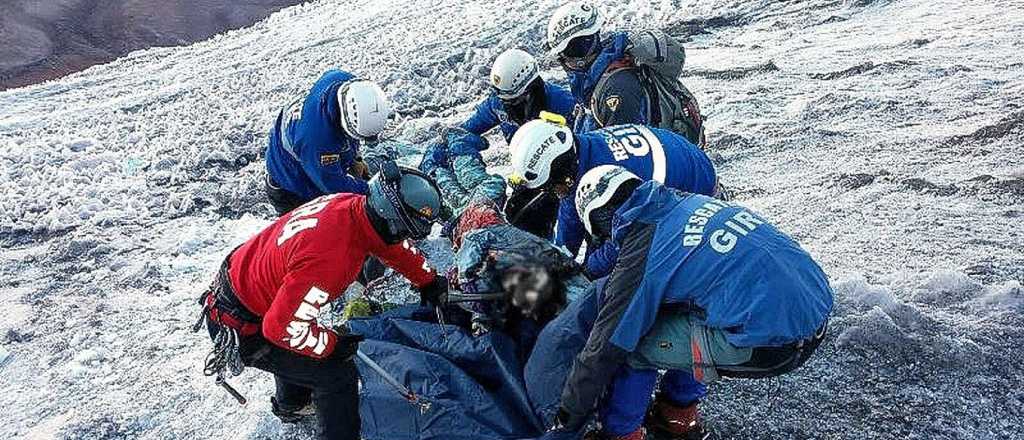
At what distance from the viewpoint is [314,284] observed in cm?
290

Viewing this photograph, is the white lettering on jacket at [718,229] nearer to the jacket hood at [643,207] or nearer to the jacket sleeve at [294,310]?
the jacket hood at [643,207]

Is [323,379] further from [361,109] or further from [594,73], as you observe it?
[594,73]

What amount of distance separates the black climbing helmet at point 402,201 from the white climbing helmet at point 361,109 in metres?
1.40

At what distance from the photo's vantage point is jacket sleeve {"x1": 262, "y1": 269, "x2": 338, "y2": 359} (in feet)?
9.43

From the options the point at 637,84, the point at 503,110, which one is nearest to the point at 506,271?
the point at 637,84

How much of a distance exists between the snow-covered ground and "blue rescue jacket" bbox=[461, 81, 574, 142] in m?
1.55

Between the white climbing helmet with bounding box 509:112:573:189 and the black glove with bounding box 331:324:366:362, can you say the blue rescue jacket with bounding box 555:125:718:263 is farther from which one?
the black glove with bounding box 331:324:366:362

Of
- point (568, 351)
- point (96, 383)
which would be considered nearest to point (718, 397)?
point (568, 351)

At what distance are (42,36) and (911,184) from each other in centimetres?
1437

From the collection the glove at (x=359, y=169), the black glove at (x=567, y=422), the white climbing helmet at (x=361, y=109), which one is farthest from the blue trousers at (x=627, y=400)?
the glove at (x=359, y=169)

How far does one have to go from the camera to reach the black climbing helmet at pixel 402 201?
9.84 ft

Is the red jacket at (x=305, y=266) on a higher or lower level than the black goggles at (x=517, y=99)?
higher

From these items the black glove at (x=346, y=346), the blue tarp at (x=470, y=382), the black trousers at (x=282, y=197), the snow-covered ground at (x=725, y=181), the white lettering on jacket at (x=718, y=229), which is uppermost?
the white lettering on jacket at (x=718, y=229)

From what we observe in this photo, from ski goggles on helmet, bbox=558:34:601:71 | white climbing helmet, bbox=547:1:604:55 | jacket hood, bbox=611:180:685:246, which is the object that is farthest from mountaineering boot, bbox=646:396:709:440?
white climbing helmet, bbox=547:1:604:55
